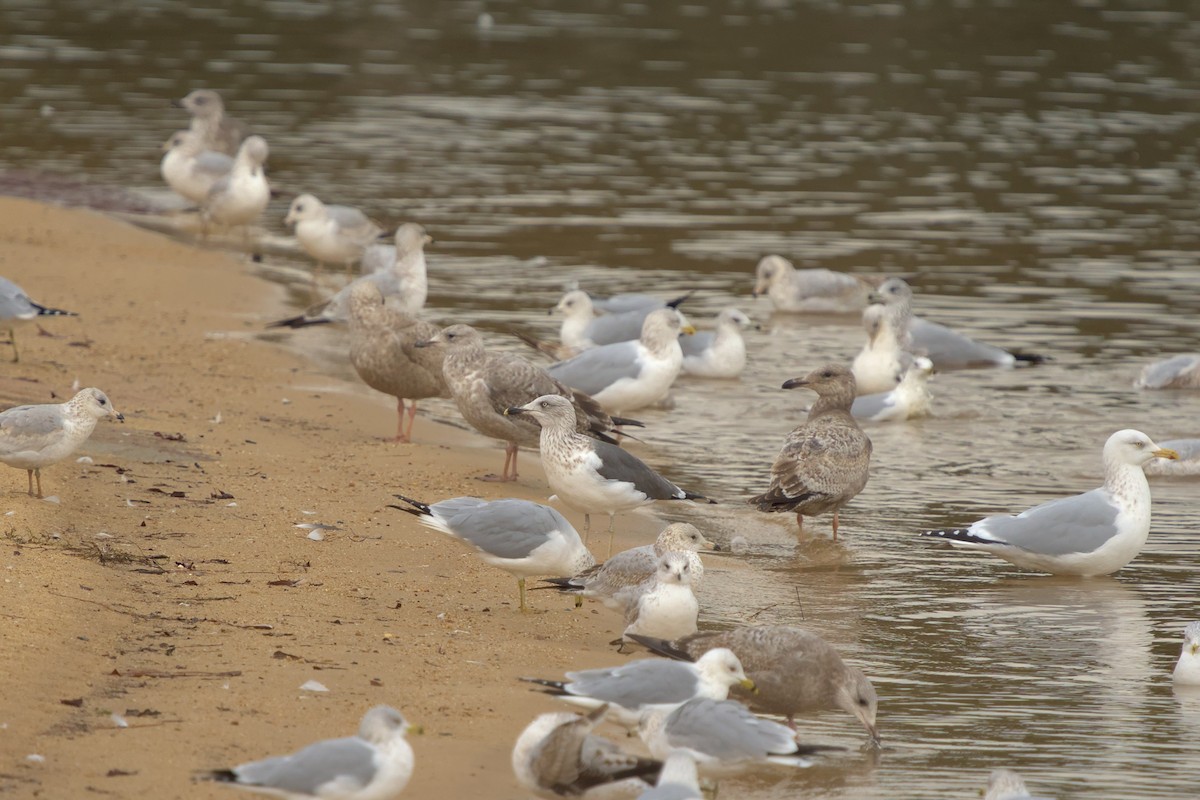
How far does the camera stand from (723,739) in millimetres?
5648

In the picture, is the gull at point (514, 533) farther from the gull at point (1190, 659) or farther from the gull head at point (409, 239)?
the gull head at point (409, 239)

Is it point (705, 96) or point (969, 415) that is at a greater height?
point (705, 96)

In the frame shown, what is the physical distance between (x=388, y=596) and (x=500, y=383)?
2709 mm

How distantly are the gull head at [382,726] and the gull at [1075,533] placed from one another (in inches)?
163

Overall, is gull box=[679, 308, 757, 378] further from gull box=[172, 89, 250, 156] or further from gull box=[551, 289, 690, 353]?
gull box=[172, 89, 250, 156]

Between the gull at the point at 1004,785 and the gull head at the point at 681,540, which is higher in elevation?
the gull head at the point at 681,540

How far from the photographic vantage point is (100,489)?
8.42 m

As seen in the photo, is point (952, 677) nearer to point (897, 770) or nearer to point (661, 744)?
point (897, 770)

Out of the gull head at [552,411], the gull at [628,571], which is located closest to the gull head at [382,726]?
the gull at [628,571]

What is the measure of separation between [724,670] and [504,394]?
4150 mm

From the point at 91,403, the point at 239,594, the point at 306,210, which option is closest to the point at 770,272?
the point at 306,210

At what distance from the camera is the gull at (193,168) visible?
18438 mm

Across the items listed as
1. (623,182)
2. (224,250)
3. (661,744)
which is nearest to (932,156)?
(623,182)

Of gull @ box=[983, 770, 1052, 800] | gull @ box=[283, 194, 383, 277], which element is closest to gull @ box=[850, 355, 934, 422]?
gull @ box=[283, 194, 383, 277]
